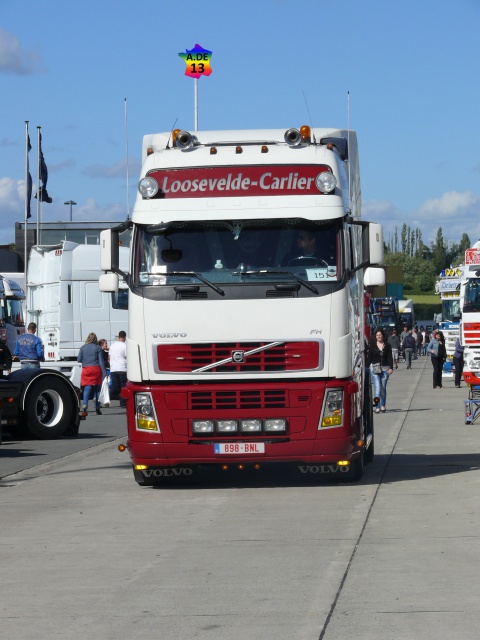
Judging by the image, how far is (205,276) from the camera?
495 inches

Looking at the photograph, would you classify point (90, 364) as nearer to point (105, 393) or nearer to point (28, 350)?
point (28, 350)

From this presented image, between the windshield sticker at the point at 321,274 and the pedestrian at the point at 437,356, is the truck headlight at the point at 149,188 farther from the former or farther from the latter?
the pedestrian at the point at 437,356

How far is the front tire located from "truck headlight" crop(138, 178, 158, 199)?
8.96m

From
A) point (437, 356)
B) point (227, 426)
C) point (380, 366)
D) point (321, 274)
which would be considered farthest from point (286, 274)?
point (437, 356)

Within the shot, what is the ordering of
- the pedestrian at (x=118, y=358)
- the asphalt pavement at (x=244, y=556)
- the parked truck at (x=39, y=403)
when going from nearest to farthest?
1. the asphalt pavement at (x=244, y=556)
2. the parked truck at (x=39, y=403)
3. the pedestrian at (x=118, y=358)

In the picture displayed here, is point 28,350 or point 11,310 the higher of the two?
point 11,310

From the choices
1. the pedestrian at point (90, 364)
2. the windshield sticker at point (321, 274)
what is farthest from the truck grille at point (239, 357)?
the pedestrian at point (90, 364)

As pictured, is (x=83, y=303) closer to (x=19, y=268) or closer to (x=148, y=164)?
(x=148, y=164)

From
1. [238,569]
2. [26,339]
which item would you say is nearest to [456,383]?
[26,339]

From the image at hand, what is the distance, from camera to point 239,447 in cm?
1259

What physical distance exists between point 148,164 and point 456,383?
26.0m

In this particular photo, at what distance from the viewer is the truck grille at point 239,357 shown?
1247 centimetres

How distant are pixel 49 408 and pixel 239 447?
960 cm

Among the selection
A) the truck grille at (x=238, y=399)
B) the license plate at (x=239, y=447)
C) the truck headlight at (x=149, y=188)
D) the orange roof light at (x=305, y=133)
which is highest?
the orange roof light at (x=305, y=133)
